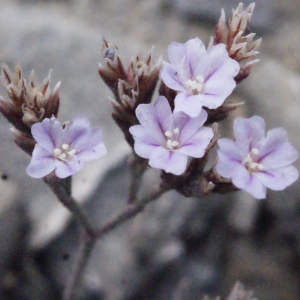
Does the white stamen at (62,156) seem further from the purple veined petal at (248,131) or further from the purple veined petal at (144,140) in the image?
the purple veined petal at (248,131)

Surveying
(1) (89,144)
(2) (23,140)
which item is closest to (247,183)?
(1) (89,144)

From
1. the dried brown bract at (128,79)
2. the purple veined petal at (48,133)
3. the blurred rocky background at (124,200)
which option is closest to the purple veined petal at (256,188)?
the dried brown bract at (128,79)

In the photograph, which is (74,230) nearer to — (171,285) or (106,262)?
(106,262)

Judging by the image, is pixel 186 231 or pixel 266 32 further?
pixel 266 32

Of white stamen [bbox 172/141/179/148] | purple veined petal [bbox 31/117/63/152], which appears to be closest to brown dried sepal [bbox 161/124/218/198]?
white stamen [bbox 172/141/179/148]

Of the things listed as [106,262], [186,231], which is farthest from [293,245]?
[106,262]

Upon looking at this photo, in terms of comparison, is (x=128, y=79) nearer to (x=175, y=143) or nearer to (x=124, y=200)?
(x=175, y=143)
